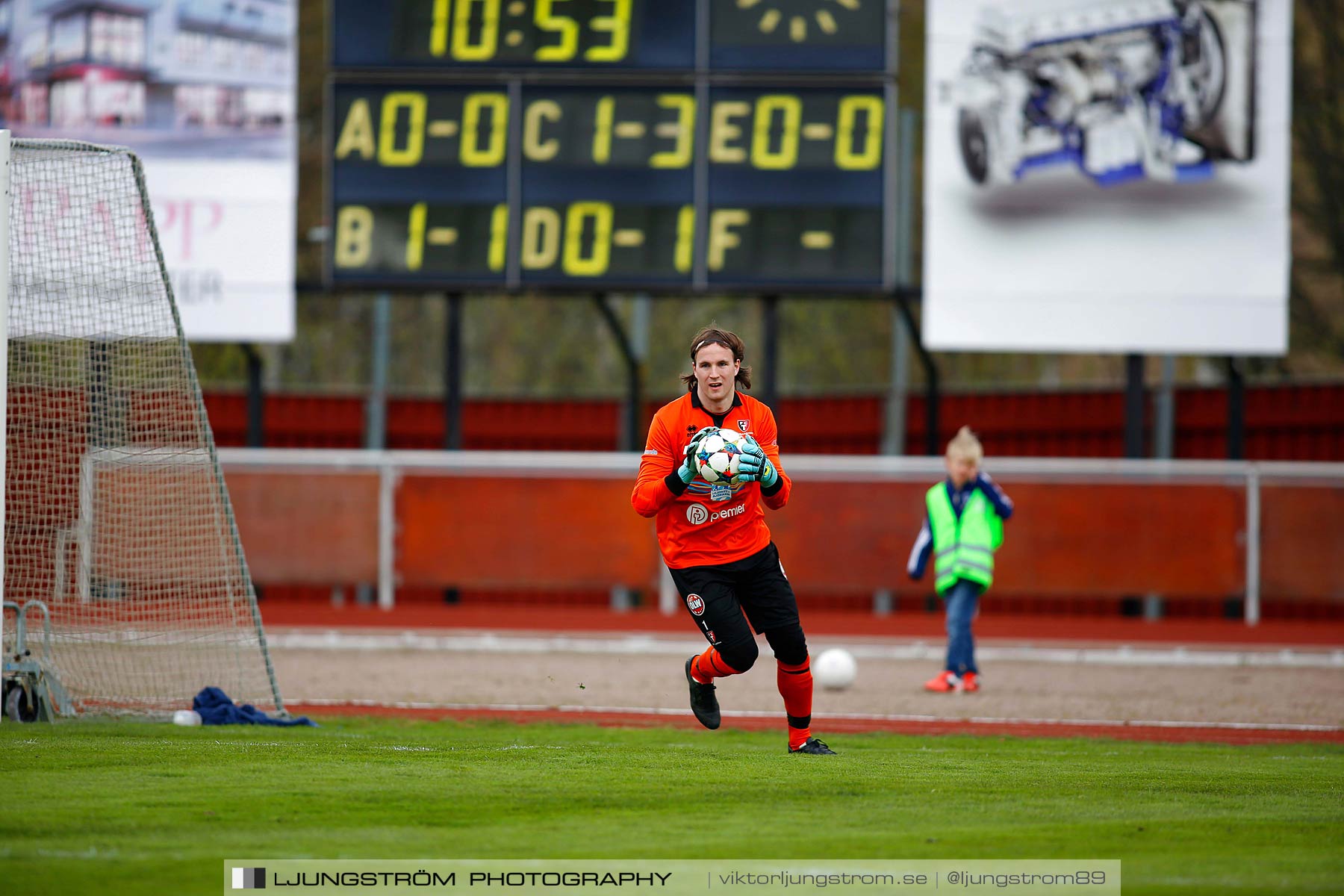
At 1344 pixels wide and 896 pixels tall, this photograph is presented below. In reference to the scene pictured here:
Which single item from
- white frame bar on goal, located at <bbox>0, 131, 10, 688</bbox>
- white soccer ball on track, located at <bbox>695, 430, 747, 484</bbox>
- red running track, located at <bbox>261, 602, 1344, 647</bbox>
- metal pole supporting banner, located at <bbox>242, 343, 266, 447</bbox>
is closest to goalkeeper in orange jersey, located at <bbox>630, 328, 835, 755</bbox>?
white soccer ball on track, located at <bbox>695, 430, 747, 484</bbox>

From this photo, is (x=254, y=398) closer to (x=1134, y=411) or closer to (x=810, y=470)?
(x=810, y=470)

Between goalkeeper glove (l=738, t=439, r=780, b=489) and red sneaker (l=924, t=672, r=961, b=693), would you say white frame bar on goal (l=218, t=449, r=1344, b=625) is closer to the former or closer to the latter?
red sneaker (l=924, t=672, r=961, b=693)

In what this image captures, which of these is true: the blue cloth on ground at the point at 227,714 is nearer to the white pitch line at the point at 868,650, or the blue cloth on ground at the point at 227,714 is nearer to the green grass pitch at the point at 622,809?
the green grass pitch at the point at 622,809

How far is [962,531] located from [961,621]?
2.12 ft

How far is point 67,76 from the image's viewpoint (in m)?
16.4

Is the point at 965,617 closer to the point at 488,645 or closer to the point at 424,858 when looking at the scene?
the point at 488,645

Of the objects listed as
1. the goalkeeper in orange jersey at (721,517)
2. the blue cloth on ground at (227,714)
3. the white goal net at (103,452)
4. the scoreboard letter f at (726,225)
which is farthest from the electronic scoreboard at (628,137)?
the goalkeeper in orange jersey at (721,517)

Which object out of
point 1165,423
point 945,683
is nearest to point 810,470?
point 1165,423

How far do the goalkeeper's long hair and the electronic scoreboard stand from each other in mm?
8504

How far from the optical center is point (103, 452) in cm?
1057

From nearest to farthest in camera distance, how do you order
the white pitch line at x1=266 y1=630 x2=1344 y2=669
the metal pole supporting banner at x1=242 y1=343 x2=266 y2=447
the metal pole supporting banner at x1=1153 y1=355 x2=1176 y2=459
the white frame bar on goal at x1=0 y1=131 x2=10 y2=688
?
the white frame bar on goal at x1=0 y1=131 x2=10 y2=688 → the white pitch line at x1=266 y1=630 x2=1344 y2=669 → the metal pole supporting banner at x1=242 y1=343 x2=266 y2=447 → the metal pole supporting banner at x1=1153 y1=355 x2=1176 y2=459

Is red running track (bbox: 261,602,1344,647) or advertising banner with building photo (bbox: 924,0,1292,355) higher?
advertising banner with building photo (bbox: 924,0,1292,355)

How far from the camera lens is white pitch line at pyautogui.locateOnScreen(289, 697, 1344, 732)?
408 inches

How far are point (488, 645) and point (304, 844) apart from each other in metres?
10.5
